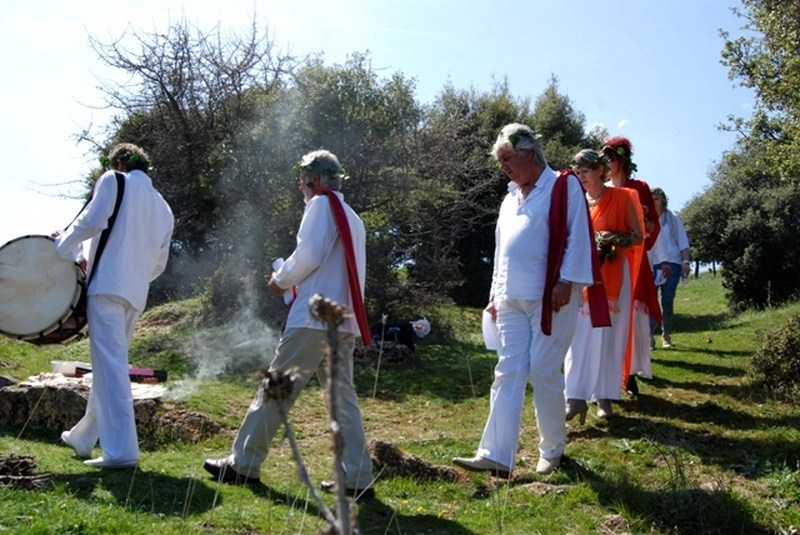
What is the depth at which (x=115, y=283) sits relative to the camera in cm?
625

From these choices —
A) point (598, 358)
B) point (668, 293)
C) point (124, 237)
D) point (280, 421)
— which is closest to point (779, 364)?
point (598, 358)

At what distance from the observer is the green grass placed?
16.3ft

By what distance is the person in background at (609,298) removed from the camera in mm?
7844

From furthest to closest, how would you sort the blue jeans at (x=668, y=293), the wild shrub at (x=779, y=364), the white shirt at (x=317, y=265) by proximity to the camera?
the blue jeans at (x=668, y=293) → the wild shrub at (x=779, y=364) → the white shirt at (x=317, y=265)

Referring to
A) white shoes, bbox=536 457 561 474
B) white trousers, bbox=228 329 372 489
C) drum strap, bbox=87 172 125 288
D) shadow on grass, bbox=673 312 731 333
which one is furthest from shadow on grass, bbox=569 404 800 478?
shadow on grass, bbox=673 312 731 333

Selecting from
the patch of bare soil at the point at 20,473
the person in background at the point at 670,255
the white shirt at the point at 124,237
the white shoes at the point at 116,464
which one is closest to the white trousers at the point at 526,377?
the white shoes at the point at 116,464

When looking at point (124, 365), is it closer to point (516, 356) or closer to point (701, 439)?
point (516, 356)

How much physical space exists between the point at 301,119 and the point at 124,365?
9127mm

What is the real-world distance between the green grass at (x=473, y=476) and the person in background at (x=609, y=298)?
314 mm

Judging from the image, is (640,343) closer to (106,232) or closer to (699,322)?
(106,232)

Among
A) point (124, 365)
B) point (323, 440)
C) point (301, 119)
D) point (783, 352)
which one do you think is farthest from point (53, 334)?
point (301, 119)

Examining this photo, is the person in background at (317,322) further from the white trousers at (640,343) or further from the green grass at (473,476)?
the white trousers at (640,343)

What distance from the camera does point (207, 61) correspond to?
16609mm

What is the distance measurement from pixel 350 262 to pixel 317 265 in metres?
0.21
